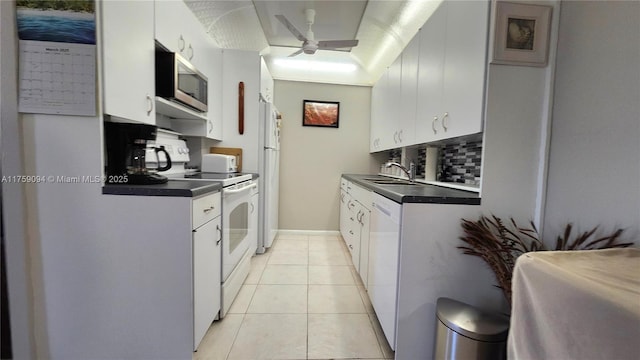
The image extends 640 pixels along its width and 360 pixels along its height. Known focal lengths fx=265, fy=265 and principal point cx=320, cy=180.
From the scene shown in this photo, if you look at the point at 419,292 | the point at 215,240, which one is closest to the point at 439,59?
the point at 419,292

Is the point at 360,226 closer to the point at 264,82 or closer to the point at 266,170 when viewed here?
the point at 266,170

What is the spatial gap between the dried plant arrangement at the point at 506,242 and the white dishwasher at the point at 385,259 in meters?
0.34

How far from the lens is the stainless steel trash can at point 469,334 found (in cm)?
110

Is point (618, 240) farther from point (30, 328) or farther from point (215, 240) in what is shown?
point (30, 328)

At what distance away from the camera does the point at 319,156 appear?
3.98 m

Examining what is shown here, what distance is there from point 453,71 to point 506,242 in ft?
3.27

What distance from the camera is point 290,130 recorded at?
3.94 m

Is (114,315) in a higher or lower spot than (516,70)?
lower

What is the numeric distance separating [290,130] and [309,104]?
1.55 ft

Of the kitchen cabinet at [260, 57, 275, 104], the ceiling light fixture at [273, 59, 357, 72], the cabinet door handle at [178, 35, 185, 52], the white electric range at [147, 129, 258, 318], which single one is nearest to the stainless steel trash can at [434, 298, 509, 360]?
the white electric range at [147, 129, 258, 318]

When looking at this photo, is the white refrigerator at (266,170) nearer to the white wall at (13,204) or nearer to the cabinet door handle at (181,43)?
the cabinet door handle at (181,43)

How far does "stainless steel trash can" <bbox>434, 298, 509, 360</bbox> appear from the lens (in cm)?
110

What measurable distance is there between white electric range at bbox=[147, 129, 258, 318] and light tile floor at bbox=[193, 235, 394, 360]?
16 centimetres

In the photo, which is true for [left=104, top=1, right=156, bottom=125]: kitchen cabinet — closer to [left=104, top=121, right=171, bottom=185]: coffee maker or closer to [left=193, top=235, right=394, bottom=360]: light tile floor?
[left=104, top=121, right=171, bottom=185]: coffee maker
